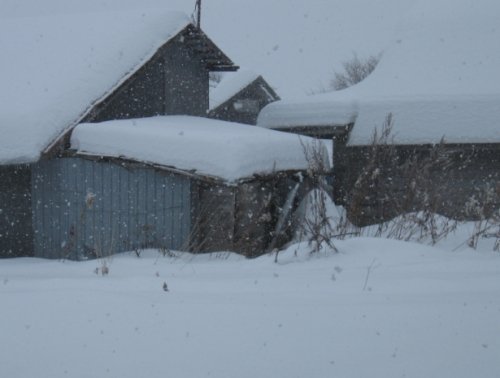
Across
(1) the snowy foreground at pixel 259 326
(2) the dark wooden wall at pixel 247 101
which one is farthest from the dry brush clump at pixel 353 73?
(1) the snowy foreground at pixel 259 326

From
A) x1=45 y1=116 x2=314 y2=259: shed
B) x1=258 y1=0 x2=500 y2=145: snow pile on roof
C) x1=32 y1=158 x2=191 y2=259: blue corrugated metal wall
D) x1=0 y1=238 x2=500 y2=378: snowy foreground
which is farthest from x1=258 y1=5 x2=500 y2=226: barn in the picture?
x1=0 y1=238 x2=500 y2=378: snowy foreground

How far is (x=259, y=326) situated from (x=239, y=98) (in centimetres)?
1913

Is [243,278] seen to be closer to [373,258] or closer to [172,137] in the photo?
[373,258]

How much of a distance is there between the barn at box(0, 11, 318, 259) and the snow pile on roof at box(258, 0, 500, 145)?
254cm

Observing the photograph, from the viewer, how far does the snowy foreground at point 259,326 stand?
2.79 metres

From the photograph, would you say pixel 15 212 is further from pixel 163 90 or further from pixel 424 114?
pixel 424 114

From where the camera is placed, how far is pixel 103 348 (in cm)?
300

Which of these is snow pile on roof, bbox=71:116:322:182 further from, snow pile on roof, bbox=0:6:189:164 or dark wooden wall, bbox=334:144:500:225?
dark wooden wall, bbox=334:144:500:225

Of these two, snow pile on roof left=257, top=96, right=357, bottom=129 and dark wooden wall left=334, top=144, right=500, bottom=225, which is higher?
snow pile on roof left=257, top=96, right=357, bottom=129

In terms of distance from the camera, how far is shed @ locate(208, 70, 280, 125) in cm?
2109

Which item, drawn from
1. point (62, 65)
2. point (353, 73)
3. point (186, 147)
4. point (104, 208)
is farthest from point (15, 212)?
point (353, 73)

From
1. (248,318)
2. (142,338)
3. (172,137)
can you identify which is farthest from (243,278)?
(172,137)

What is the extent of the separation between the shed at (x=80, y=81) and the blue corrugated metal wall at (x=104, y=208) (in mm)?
325

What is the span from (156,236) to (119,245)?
2.44 ft
